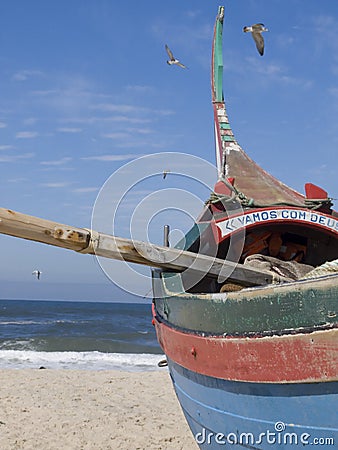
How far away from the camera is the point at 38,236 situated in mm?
3896

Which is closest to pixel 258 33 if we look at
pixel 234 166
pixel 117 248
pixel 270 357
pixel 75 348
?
pixel 234 166

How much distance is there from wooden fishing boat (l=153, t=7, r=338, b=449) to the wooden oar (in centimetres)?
17

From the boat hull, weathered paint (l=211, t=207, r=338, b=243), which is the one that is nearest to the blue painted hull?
the boat hull

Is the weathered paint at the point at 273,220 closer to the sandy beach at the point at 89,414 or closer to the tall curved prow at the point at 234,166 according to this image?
the tall curved prow at the point at 234,166

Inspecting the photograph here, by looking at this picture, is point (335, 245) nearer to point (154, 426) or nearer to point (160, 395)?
point (154, 426)

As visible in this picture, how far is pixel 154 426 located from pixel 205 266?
4171 millimetres

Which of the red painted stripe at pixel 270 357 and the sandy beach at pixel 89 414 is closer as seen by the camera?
the red painted stripe at pixel 270 357

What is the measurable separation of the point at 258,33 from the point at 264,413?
269 inches

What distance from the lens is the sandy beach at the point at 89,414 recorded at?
6941mm

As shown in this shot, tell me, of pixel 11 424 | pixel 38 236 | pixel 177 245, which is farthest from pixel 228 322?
pixel 11 424

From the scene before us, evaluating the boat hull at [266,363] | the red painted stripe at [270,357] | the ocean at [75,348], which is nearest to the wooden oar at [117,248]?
the boat hull at [266,363]

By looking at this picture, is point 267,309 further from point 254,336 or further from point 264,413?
point 264,413

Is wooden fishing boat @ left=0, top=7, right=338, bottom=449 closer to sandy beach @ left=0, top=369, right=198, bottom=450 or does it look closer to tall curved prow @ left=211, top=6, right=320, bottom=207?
tall curved prow @ left=211, top=6, right=320, bottom=207

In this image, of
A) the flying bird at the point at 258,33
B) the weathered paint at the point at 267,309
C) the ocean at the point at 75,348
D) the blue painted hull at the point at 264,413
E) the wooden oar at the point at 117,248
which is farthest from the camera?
the ocean at the point at 75,348
